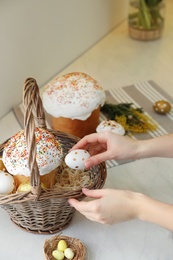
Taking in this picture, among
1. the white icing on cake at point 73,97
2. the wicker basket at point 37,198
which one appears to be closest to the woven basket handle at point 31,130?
the wicker basket at point 37,198

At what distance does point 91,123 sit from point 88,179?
0.30 m

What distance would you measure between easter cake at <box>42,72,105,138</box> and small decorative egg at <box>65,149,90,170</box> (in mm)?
259

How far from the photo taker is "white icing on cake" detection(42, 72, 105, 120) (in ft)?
4.20

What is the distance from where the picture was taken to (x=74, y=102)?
128 cm

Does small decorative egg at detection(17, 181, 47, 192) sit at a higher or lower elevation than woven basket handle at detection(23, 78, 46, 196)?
lower

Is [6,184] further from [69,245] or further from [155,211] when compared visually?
[155,211]

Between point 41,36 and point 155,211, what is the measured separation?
0.87 meters

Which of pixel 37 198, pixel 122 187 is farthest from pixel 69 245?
pixel 122 187

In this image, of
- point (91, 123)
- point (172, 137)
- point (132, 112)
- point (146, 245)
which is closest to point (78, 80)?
point (91, 123)

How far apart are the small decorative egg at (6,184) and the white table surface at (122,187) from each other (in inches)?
5.3

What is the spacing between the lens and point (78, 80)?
1318 millimetres

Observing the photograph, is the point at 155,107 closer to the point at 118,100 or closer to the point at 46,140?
the point at 118,100

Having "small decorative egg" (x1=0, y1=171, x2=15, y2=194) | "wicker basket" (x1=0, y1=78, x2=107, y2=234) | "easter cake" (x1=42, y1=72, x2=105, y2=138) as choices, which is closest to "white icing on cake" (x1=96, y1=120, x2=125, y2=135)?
"easter cake" (x1=42, y1=72, x2=105, y2=138)

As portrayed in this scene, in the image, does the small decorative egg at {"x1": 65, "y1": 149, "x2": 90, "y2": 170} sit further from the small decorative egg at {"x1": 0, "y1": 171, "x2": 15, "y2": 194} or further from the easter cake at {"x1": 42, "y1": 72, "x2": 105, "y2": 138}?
the easter cake at {"x1": 42, "y1": 72, "x2": 105, "y2": 138}
